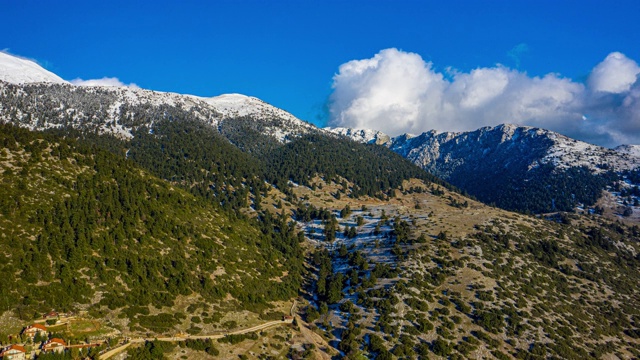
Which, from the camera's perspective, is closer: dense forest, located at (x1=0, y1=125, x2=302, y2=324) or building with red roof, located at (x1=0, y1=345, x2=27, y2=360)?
building with red roof, located at (x1=0, y1=345, x2=27, y2=360)

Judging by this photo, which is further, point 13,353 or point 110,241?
point 110,241

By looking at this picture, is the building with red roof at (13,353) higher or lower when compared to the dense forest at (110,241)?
lower

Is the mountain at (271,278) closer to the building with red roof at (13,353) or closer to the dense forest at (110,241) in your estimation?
the dense forest at (110,241)

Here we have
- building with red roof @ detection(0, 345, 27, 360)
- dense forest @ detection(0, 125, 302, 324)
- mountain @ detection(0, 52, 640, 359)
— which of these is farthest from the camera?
dense forest @ detection(0, 125, 302, 324)

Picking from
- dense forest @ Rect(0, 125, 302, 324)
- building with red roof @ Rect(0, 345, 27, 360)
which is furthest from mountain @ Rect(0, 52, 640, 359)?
building with red roof @ Rect(0, 345, 27, 360)

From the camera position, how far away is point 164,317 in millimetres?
67500

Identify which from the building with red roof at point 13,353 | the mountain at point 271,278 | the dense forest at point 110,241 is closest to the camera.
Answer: the building with red roof at point 13,353

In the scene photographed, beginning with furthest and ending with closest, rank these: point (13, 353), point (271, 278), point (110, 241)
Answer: point (271, 278), point (110, 241), point (13, 353)

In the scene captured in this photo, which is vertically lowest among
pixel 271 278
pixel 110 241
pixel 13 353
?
pixel 13 353

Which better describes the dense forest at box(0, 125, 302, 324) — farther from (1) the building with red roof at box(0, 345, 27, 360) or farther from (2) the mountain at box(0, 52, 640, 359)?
(1) the building with red roof at box(0, 345, 27, 360)

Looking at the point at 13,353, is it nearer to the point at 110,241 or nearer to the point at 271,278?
the point at 110,241

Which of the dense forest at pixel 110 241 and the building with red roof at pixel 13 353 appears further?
the dense forest at pixel 110 241

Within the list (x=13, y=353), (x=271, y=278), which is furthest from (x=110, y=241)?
(x=271, y=278)

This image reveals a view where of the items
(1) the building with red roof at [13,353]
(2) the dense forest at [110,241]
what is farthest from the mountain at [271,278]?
(1) the building with red roof at [13,353]
